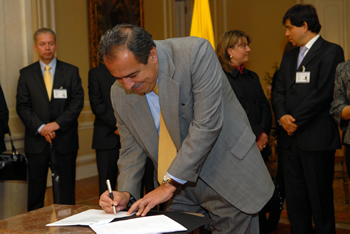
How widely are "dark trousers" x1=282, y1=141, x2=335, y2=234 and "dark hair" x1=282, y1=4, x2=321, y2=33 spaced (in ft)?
3.08

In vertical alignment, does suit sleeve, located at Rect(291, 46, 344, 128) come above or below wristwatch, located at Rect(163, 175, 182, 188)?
above

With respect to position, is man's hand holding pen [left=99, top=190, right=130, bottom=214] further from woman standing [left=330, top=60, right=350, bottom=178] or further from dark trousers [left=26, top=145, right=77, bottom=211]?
dark trousers [left=26, top=145, right=77, bottom=211]

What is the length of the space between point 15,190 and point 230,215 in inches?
103

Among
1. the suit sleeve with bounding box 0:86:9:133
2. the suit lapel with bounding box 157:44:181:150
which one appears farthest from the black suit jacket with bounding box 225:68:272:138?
the suit sleeve with bounding box 0:86:9:133

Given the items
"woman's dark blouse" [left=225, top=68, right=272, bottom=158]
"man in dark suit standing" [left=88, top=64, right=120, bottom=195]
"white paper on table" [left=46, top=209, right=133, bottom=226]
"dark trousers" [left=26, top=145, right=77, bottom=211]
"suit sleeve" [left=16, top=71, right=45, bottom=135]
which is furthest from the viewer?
"man in dark suit standing" [left=88, top=64, right=120, bottom=195]

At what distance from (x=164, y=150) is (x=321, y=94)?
163 cm

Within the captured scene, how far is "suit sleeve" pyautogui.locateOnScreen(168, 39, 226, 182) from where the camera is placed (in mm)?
1580

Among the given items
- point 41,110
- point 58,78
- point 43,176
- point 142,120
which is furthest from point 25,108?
point 142,120

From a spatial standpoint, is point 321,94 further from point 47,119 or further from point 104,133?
point 47,119

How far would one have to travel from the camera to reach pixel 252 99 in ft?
10.4

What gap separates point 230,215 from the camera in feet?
5.78

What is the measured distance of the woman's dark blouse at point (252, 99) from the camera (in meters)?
3.13

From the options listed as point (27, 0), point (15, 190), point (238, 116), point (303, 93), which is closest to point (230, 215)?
point (238, 116)

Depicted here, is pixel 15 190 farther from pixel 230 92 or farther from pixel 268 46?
pixel 268 46
